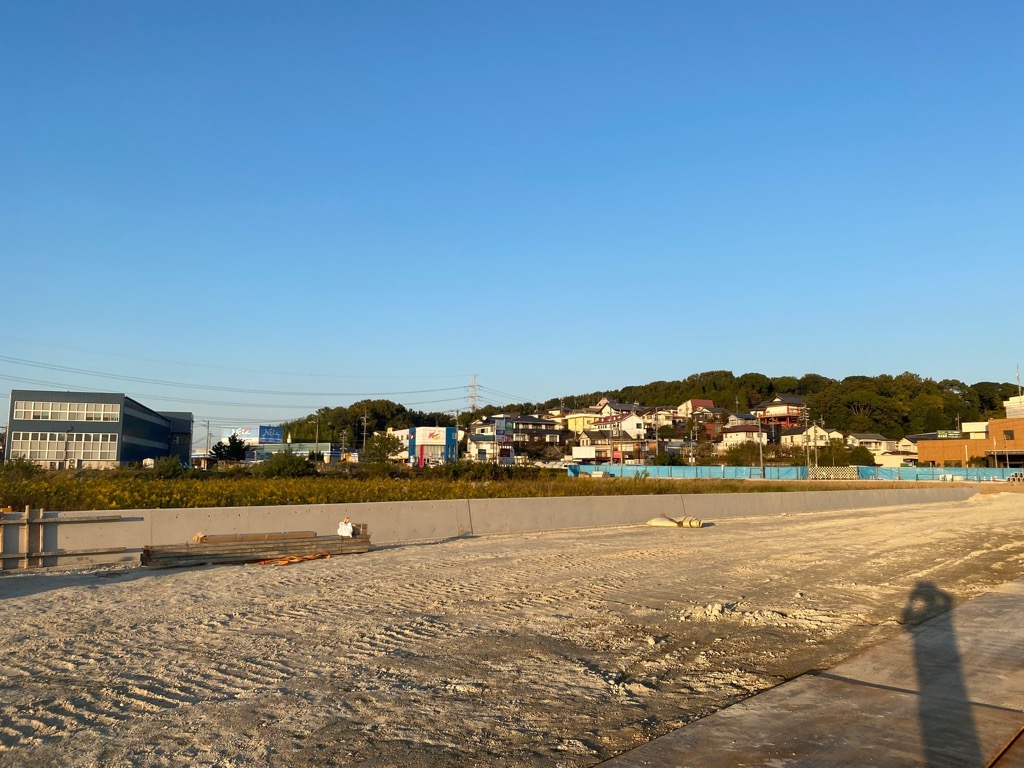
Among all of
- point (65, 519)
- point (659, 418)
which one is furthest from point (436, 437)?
point (65, 519)

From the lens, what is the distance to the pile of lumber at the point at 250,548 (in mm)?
14016

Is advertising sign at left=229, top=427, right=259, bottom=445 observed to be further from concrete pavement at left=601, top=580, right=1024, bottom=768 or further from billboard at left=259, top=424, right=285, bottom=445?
concrete pavement at left=601, top=580, right=1024, bottom=768

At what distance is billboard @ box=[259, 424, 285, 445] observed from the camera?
144 metres

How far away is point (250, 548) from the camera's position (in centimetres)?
1501

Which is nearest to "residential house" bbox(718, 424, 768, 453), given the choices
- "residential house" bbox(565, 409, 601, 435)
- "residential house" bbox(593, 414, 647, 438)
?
"residential house" bbox(593, 414, 647, 438)

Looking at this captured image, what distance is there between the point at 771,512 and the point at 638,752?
1123 inches

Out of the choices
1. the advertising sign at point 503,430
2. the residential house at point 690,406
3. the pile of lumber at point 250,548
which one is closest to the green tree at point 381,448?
the advertising sign at point 503,430

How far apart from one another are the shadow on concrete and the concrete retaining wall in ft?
37.6

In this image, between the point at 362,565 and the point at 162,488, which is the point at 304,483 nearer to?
the point at 162,488

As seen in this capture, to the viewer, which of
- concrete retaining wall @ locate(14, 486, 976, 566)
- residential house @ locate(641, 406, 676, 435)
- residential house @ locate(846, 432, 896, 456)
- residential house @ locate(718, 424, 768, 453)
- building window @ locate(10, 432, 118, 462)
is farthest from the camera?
residential house @ locate(641, 406, 676, 435)

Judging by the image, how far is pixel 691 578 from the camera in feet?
44.0

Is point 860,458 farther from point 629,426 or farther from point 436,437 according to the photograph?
Answer: point 436,437

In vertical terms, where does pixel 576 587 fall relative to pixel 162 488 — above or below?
below

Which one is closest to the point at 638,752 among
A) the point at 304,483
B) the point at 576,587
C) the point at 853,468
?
the point at 576,587
